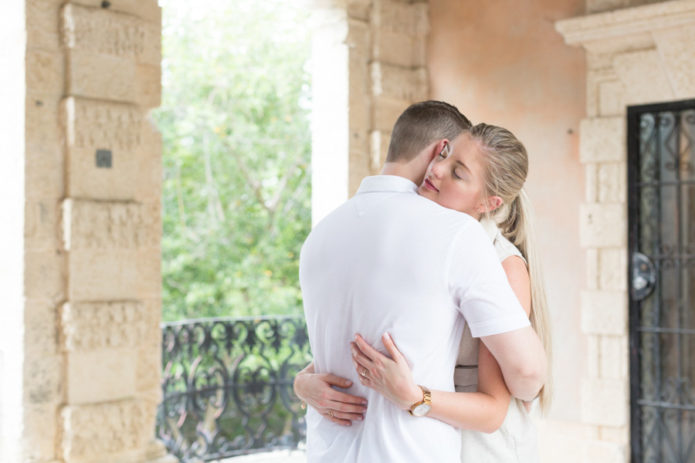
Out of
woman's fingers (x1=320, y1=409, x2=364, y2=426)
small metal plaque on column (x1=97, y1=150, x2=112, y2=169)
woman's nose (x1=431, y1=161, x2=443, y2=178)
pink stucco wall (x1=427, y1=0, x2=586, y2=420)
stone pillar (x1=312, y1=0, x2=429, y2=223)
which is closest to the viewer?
woman's fingers (x1=320, y1=409, x2=364, y2=426)

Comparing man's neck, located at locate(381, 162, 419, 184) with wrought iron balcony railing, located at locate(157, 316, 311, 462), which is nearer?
man's neck, located at locate(381, 162, 419, 184)

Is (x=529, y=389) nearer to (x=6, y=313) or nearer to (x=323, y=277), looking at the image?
(x=323, y=277)

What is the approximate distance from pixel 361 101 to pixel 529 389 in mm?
4038

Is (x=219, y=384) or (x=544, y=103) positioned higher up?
(x=544, y=103)

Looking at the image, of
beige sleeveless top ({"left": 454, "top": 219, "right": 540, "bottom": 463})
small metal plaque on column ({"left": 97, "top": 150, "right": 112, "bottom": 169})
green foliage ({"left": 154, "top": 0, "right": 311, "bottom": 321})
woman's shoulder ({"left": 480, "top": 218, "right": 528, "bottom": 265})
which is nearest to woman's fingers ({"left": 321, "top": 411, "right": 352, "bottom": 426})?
beige sleeveless top ({"left": 454, "top": 219, "right": 540, "bottom": 463})

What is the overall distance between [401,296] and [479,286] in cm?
16

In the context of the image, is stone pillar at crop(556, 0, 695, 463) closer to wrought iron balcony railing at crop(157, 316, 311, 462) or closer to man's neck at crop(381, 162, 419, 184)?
wrought iron balcony railing at crop(157, 316, 311, 462)

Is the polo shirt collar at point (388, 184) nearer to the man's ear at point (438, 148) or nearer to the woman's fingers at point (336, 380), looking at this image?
the man's ear at point (438, 148)

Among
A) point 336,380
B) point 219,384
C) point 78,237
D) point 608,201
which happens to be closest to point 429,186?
point 336,380

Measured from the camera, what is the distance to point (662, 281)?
15.8ft

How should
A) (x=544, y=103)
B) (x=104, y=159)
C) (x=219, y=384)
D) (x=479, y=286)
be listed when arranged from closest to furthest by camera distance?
(x=479, y=286) → (x=104, y=159) → (x=544, y=103) → (x=219, y=384)

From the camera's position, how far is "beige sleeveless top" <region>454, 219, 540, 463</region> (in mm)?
1722

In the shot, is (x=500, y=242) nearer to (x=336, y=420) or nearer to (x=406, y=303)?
(x=406, y=303)

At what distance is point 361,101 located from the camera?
17.9ft
